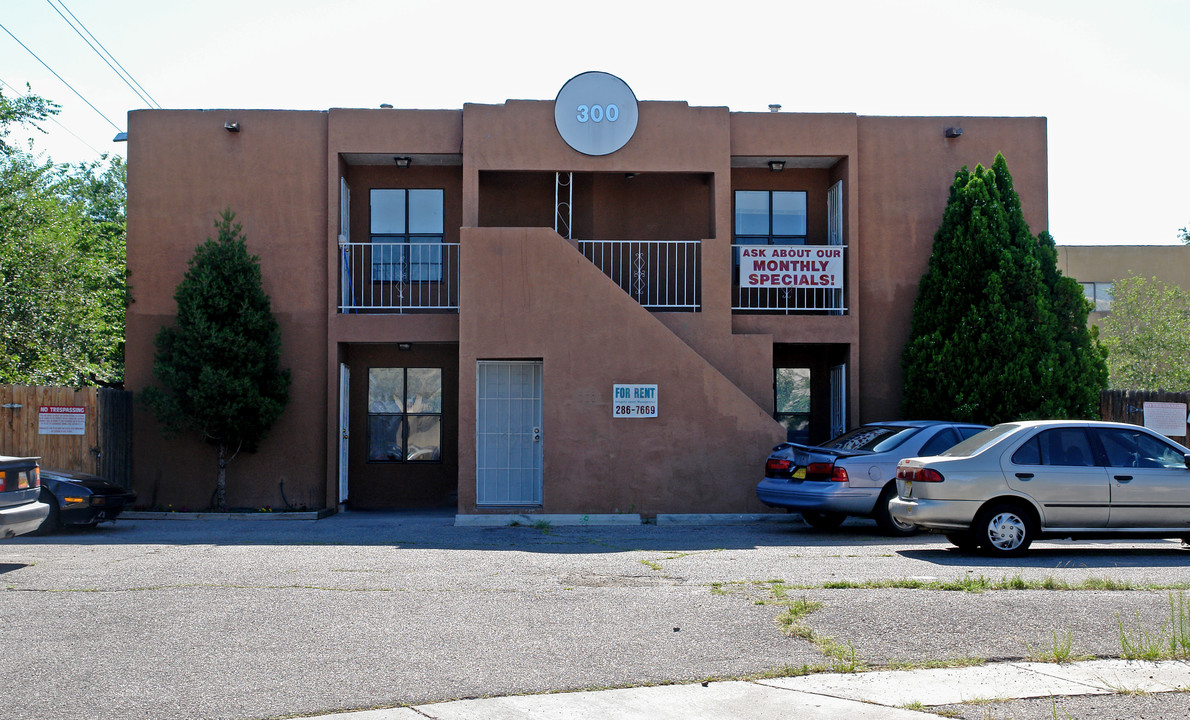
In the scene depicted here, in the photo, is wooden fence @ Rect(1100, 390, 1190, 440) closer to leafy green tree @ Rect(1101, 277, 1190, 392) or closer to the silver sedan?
the silver sedan

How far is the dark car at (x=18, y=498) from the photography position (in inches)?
384

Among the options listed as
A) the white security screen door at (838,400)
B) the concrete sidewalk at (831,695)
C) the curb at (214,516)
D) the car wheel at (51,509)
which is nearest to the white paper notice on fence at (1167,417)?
the white security screen door at (838,400)

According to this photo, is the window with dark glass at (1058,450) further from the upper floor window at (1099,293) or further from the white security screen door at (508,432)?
the upper floor window at (1099,293)

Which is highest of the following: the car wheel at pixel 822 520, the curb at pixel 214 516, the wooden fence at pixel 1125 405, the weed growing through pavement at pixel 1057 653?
the wooden fence at pixel 1125 405

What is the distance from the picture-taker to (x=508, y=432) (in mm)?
15586

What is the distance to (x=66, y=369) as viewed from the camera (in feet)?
69.9

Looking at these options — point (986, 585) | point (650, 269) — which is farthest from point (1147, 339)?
point (986, 585)

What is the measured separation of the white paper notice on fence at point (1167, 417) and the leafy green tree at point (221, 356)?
13.5 metres

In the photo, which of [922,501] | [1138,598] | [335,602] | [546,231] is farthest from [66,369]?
[1138,598]

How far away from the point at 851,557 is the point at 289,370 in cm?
963

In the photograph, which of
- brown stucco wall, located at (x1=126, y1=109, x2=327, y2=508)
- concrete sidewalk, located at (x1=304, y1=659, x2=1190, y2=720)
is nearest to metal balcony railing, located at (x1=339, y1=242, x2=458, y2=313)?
brown stucco wall, located at (x1=126, y1=109, x2=327, y2=508)

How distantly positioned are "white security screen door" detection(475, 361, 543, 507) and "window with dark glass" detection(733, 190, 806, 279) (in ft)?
15.8

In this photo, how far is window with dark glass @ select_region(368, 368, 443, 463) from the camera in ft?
Result: 59.8

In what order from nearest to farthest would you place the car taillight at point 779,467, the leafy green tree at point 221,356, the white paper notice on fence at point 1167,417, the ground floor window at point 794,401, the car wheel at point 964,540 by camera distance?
the car wheel at point 964,540 → the car taillight at point 779,467 → the leafy green tree at point 221,356 → the white paper notice on fence at point 1167,417 → the ground floor window at point 794,401
